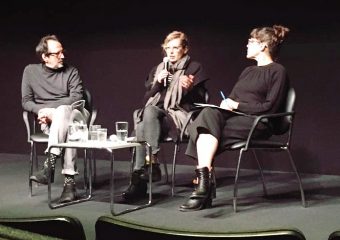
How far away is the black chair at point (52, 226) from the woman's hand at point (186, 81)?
2.89 meters

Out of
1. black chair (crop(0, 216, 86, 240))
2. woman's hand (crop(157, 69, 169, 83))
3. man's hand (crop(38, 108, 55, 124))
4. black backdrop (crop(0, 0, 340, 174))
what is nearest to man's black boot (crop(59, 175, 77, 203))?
man's hand (crop(38, 108, 55, 124))

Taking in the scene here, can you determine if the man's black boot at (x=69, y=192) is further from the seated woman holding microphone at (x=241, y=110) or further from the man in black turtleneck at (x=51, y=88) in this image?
the seated woman holding microphone at (x=241, y=110)

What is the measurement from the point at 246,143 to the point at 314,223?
60 cm

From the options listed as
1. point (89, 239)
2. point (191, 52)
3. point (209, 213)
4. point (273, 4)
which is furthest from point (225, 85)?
point (89, 239)

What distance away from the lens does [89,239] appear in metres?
2.66

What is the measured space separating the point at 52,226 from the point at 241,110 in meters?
2.57

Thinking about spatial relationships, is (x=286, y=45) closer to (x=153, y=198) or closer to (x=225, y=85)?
(x=225, y=85)

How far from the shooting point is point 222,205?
346cm

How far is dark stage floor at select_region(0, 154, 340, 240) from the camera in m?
2.96

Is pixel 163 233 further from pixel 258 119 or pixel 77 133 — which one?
pixel 77 133

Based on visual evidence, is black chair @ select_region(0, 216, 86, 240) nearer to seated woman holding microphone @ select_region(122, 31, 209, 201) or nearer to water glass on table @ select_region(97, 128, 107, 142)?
water glass on table @ select_region(97, 128, 107, 142)

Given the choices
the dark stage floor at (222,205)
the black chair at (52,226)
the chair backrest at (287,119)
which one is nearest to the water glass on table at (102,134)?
the dark stage floor at (222,205)

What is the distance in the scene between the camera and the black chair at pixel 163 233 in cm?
89

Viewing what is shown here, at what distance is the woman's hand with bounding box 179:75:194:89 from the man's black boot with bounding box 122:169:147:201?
25.6 inches
